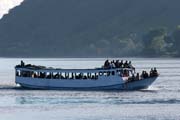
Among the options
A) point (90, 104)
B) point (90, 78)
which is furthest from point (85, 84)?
point (90, 104)

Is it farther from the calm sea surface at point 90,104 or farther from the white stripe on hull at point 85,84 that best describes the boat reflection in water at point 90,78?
the calm sea surface at point 90,104

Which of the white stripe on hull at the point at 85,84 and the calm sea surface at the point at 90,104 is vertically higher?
the white stripe on hull at the point at 85,84

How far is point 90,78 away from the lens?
146250mm

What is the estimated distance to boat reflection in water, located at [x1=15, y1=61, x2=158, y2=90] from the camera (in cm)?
14325

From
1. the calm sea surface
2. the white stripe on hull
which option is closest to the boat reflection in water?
the white stripe on hull

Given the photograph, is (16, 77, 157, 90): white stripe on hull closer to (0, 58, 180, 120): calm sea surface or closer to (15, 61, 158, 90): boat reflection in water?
(15, 61, 158, 90): boat reflection in water

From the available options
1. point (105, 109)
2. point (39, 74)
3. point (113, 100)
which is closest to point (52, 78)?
point (39, 74)

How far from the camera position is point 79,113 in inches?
4392

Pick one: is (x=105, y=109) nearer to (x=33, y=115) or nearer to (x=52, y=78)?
(x=33, y=115)

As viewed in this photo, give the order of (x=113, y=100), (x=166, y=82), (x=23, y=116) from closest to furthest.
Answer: (x=23, y=116)
(x=113, y=100)
(x=166, y=82)

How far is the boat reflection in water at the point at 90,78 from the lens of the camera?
470 feet

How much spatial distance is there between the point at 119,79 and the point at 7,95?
18164mm

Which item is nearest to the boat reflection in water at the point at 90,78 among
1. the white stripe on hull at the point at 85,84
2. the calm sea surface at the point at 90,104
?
the white stripe on hull at the point at 85,84

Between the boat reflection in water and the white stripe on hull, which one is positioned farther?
the white stripe on hull
